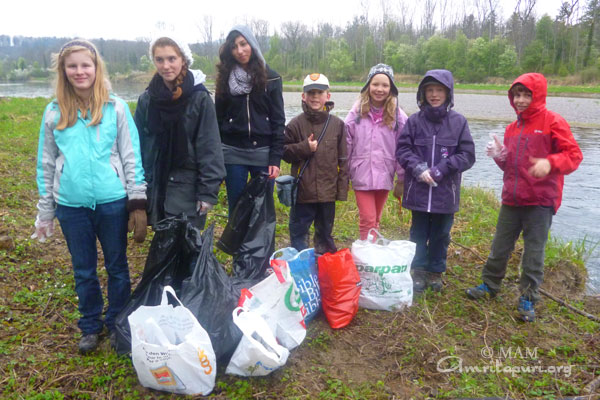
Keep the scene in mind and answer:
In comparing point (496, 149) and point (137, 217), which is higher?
point (496, 149)

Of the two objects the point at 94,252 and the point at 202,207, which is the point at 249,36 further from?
the point at 94,252

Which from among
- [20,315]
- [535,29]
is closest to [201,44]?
[535,29]

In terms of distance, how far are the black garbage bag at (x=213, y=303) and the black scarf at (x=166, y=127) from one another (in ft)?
2.00

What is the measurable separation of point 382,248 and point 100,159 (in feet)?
6.35

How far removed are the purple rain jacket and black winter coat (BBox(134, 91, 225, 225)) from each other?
148 centimetres

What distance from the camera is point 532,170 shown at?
2.85 meters

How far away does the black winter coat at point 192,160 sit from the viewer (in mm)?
2717

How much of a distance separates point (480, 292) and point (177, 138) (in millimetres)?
2600

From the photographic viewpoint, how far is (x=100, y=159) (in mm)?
2369

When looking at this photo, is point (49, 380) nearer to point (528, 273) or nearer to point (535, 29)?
point (528, 273)

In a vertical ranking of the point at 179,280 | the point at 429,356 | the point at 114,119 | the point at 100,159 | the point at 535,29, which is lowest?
the point at 429,356

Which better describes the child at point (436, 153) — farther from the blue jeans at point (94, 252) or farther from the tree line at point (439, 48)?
the tree line at point (439, 48)

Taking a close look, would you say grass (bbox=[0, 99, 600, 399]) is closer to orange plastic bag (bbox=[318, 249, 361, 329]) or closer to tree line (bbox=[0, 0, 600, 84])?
orange plastic bag (bbox=[318, 249, 361, 329])

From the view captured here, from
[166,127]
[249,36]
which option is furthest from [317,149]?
[166,127]
